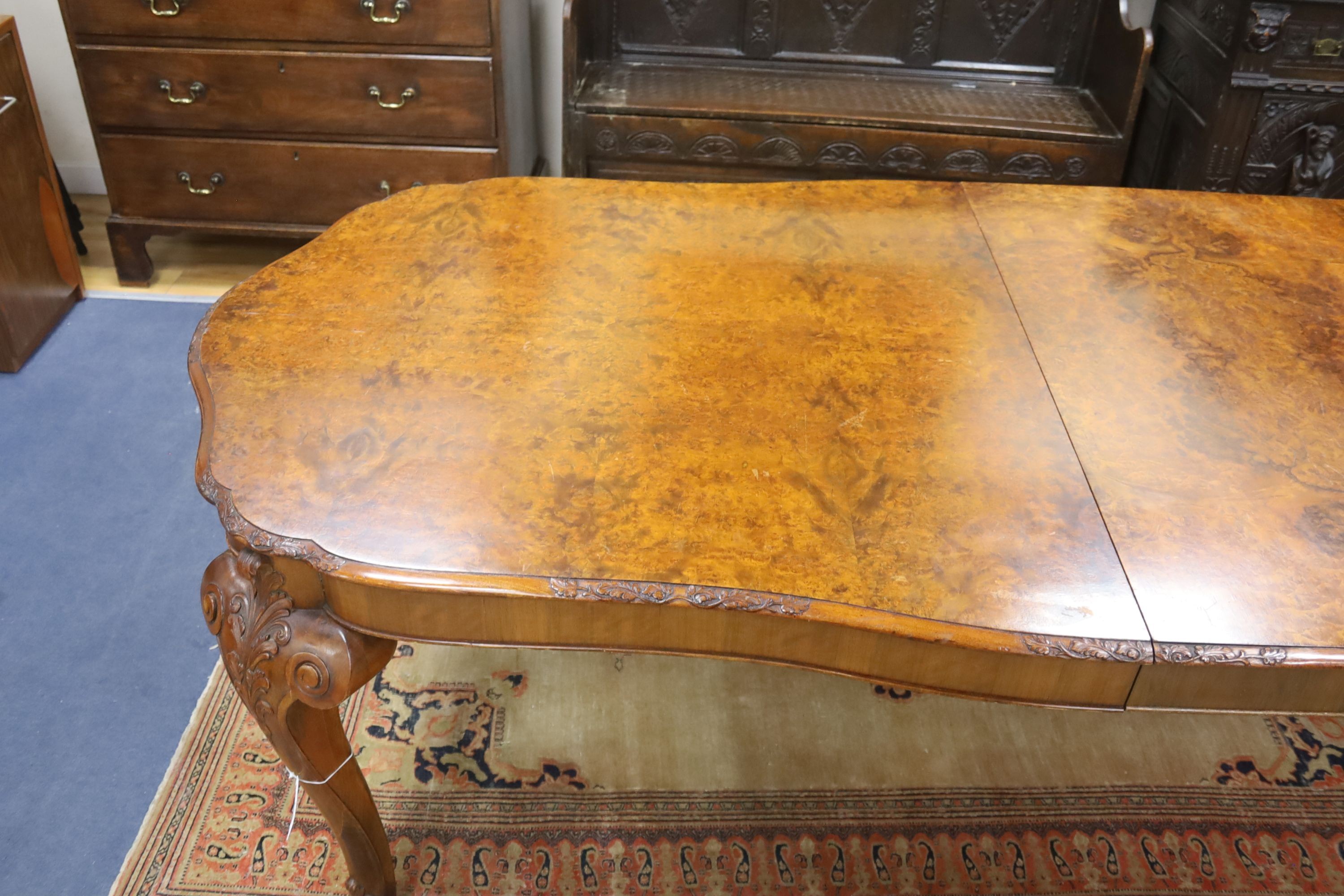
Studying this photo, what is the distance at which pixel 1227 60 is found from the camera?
2473 millimetres

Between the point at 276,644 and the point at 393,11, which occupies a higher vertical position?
the point at 393,11

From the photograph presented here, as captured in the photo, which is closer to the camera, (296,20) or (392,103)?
(296,20)

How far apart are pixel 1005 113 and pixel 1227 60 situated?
528 mm

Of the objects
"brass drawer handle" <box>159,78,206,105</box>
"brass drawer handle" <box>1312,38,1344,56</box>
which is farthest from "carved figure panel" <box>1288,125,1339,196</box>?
"brass drawer handle" <box>159,78,206,105</box>

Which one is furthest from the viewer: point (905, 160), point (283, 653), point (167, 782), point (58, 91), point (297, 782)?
point (58, 91)

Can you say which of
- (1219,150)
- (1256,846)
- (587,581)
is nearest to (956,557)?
(587,581)

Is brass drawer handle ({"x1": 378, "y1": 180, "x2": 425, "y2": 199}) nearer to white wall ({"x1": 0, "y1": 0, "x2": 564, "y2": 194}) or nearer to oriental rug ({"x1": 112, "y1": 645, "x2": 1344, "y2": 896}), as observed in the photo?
white wall ({"x1": 0, "y1": 0, "x2": 564, "y2": 194})

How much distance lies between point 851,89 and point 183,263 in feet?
6.88

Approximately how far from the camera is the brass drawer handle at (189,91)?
2.78m

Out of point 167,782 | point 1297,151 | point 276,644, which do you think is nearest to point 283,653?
point 276,644

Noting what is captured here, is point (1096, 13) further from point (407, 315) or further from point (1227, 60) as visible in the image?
point (407, 315)

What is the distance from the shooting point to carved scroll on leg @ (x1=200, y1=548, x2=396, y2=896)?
1.27 metres

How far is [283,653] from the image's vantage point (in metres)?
1.28

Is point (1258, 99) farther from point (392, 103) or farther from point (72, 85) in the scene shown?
point (72, 85)
